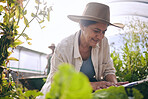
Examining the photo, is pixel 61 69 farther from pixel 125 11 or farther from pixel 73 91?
pixel 125 11

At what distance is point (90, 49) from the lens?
66.8 inches

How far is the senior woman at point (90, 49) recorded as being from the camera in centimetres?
148

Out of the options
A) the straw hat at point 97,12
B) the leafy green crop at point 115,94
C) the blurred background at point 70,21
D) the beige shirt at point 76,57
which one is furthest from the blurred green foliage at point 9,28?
the straw hat at point 97,12

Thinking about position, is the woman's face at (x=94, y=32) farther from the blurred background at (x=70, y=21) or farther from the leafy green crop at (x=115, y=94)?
the leafy green crop at (x=115, y=94)

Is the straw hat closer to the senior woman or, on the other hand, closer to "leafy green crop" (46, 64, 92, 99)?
the senior woman

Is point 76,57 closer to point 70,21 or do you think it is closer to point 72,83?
point 72,83

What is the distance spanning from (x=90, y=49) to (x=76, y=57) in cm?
23

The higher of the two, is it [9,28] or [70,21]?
[70,21]

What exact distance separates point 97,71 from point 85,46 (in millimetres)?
298

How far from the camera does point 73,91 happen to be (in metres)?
0.16

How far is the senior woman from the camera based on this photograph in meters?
1.48

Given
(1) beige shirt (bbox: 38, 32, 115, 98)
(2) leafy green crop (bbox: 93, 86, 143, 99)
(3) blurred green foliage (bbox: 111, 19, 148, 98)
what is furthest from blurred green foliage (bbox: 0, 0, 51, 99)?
(3) blurred green foliage (bbox: 111, 19, 148, 98)

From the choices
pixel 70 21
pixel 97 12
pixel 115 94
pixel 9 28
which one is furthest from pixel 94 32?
pixel 70 21

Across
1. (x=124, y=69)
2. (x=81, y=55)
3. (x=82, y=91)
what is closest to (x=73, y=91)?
(x=82, y=91)
